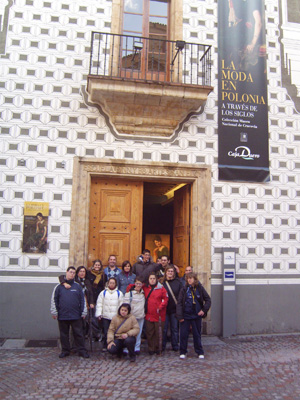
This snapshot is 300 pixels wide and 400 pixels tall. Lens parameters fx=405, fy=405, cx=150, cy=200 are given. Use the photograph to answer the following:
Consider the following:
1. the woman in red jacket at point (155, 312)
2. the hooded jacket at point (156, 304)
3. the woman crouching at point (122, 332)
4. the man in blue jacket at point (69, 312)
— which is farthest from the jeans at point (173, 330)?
the man in blue jacket at point (69, 312)

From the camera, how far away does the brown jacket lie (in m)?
6.79

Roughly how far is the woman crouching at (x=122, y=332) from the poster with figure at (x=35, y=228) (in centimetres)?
232

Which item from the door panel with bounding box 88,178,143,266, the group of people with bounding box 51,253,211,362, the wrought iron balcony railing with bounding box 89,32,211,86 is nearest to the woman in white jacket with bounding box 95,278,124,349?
the group of people with bounding box 51,253,211,362

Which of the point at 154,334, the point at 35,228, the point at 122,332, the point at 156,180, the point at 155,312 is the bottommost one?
the point at 154,334

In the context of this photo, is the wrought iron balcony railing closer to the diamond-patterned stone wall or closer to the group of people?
the diamond-patterned stone wall

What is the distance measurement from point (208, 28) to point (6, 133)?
5.22 m

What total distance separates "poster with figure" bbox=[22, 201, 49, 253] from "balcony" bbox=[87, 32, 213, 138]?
2446mm

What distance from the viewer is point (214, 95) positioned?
9328 mm

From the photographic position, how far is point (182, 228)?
9.73 meters

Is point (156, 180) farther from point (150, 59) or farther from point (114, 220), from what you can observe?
point (150, 59)

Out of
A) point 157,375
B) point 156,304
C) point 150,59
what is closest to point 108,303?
point 156,304

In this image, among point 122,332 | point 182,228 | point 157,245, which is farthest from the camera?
point 157,245

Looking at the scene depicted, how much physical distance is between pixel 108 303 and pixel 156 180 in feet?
10.2

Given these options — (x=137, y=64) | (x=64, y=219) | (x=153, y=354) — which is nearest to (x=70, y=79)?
(x=137, y=64)
